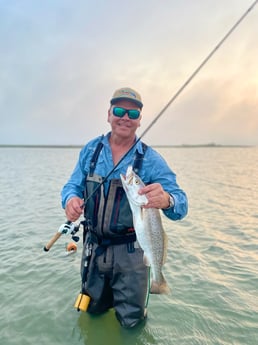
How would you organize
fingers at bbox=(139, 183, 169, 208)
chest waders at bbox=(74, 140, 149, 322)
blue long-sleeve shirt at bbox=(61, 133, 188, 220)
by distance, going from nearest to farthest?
fingers at bbox=(139, 183, 169, 208) → blue long-sleeve shirt at bbox=(61, 133, 188, 220) → chest waders at bbox=(74, 140, 149, 322)

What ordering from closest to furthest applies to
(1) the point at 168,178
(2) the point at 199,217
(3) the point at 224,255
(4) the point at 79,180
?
(1) the point at 168,178 < (4) the point at 79,180 < (3) the point at 224,255 < (2) the point at 199,217


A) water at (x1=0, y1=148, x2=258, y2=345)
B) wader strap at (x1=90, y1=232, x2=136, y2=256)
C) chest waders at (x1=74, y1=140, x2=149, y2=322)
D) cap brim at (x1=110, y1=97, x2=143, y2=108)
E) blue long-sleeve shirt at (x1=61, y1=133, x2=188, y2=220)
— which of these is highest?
cap brim at (x1=110, y1=97, x2=143, y2=108)

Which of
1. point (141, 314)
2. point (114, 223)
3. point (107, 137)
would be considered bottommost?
point (141, 314)

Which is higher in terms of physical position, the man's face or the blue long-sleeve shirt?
the man's face

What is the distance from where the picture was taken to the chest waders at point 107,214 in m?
4.57

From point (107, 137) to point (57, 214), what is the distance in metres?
10.1

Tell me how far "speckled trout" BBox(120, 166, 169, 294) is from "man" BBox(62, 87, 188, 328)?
347 millimetres

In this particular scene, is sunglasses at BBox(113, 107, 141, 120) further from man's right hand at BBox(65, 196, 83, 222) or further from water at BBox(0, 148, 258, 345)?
water at BBox(0, 148, 258, 345)

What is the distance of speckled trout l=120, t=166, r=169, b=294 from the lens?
391 centimetres

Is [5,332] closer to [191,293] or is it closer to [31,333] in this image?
[31,333]

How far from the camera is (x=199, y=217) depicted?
1372 centimetres

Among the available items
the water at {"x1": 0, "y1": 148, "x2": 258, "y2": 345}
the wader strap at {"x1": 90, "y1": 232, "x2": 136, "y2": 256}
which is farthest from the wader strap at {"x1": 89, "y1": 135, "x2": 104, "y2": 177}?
the water at {"x1": 0, "y1": 148, "x2": 258, "y2": 345}

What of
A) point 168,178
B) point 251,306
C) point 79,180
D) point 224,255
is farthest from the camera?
point 224,255

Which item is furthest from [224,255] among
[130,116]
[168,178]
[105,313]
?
[130,116]
